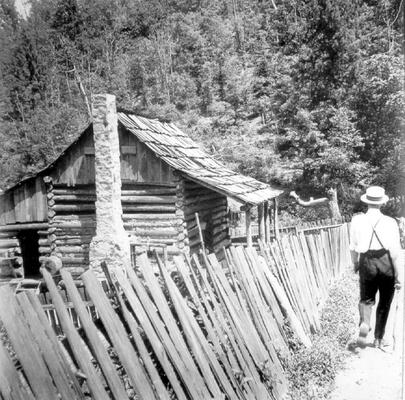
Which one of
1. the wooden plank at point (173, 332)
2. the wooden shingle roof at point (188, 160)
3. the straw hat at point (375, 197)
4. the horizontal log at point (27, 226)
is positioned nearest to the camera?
the wooden plank at point (173, 332)

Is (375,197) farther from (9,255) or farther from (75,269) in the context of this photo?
(9,255)

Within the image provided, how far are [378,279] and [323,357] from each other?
1278 millimetres

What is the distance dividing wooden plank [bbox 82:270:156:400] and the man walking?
349cm

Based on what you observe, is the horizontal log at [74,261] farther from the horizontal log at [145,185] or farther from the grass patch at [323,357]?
the grass patch at [323,357]

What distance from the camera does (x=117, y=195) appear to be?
1254 cm

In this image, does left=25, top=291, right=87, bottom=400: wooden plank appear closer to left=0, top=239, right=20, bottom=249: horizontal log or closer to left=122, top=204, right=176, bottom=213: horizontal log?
left=122, top=204, right=176, bottom=213: horizontal log

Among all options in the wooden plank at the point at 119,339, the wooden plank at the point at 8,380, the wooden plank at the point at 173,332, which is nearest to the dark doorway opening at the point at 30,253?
the wooden plank at the point at 173,332

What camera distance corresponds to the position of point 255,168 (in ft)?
90.3

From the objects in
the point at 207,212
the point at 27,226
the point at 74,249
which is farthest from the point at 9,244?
the point at 207,212

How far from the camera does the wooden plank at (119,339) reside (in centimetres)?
319

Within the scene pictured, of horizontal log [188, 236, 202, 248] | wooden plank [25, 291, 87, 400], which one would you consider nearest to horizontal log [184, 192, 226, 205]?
horizontal log [188, 236, 202, 248]

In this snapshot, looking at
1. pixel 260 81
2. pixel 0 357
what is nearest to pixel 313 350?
pixel 0 357

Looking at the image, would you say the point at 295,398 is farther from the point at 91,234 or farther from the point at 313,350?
the point at 91,234

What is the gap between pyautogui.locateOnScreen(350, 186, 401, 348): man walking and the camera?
17.9ft
